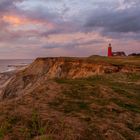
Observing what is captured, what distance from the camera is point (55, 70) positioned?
123 feet

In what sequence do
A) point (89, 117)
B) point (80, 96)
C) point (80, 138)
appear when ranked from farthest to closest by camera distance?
1. point (80, 96)
2. point (89, 117)
3. point (80, 138)

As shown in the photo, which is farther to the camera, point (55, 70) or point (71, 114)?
point (55, 70)

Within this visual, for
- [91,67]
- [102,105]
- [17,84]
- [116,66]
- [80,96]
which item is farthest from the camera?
[17,84]

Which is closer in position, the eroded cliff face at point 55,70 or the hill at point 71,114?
the hill at point 71,114

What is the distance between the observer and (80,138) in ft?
19.3

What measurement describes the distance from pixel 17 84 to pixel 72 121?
31.3m

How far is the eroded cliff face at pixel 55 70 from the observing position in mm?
28200

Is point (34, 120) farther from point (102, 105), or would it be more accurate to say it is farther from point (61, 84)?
point (61, 84)

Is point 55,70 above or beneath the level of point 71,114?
beneath

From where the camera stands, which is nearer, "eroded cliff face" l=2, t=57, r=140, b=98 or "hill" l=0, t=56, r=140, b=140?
"hill" l=0, t=56, r=140, b=140

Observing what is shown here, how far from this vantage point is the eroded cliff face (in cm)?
2820

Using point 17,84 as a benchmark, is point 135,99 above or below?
above

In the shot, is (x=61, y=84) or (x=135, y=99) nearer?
(x=135, y=99)

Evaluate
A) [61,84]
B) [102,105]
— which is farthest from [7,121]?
[61,84]
